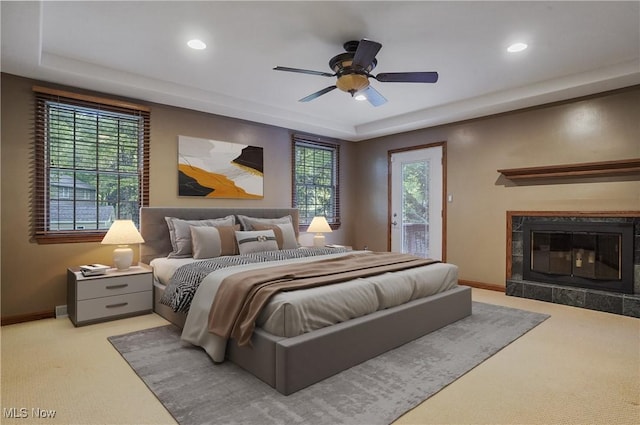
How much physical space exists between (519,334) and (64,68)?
15.9ft

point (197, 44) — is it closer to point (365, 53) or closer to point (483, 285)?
point (365, 53)

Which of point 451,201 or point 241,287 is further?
point 451,201

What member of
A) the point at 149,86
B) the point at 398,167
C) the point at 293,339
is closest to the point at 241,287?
the point at 293,339

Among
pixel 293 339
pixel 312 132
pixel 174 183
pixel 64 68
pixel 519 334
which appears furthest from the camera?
pixel 312 132

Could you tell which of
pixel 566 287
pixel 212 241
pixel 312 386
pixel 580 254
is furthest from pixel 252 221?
pixel 580 254

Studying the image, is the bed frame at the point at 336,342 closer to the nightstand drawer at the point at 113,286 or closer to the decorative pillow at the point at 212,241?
the nightstand drawer at the point at 113,286

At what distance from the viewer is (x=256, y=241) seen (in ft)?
13.5

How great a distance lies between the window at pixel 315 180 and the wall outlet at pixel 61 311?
3.24m

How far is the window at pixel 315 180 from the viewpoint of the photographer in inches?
231

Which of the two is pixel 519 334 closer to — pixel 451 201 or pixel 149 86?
pixel 451 201

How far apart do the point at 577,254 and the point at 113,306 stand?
5156mm

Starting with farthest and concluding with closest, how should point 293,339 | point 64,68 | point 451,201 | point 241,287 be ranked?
point 451,201 < point 64,68 < point 241,287 < point 293,339

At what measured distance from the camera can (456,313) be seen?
342cm

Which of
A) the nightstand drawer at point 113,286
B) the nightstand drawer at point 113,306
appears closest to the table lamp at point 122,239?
the nightstand drawer at point 113,286
